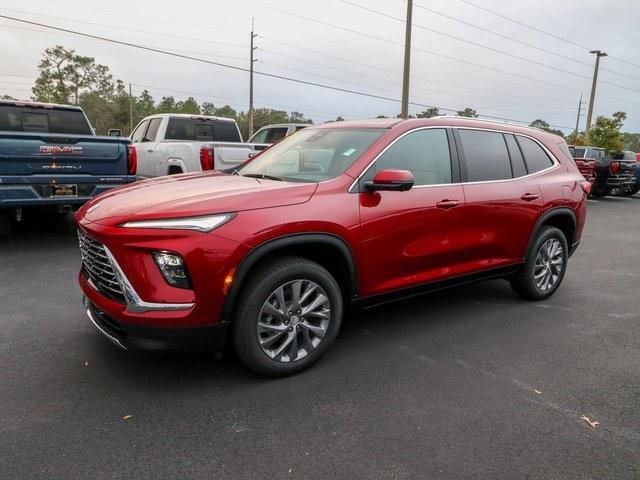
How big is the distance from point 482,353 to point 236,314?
1946 millimetres

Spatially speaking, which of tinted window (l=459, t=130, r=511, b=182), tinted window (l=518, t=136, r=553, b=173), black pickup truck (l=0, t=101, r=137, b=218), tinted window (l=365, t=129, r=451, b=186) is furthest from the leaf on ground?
black pickup truck (l=0, t=101, r=137, b=218)

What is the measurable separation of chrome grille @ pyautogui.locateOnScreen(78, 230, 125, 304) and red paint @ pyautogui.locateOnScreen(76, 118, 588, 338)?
6 cm

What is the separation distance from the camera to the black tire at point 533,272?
4.80 meters

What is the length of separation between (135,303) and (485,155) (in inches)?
125

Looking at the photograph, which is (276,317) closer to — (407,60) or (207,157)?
(207,157)

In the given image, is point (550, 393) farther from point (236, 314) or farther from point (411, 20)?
point (411, 20)

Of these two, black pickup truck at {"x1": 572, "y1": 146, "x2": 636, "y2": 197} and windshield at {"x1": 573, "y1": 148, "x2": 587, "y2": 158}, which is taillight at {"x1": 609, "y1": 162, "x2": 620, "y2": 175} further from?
windshield at {"x1": 573, "y1": 148, "x2": 587, "y2": 158}

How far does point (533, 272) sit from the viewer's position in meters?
4.87

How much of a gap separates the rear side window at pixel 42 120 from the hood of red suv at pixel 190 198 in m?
5.62

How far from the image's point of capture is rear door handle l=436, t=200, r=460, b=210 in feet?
12.7

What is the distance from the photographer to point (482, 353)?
12.3 ft

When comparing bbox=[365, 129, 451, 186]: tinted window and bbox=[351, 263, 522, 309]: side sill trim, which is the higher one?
bbox=[365, 129, 451, 186]: tinted window

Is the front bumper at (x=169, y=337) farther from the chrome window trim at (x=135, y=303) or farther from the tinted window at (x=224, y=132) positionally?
the tinted window at (x=224, y=132)

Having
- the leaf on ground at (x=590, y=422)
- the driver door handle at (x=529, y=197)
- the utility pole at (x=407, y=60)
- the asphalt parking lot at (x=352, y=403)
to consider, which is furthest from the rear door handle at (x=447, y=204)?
the utility pole at (x=407, y=60)
